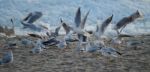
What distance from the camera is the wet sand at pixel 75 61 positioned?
15.4 ft

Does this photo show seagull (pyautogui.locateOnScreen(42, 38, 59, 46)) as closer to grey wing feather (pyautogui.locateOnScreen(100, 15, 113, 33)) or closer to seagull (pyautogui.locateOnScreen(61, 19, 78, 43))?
seagull (pyautogui.locateOnScreen(61, 19, 78, 43))

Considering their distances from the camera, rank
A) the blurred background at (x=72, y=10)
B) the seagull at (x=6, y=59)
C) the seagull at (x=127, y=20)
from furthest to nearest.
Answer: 1. the blurred background at (x=72, y=10)
2. the seagull at (x=127, y=20)
3. the seagull at (x=6, y=59)

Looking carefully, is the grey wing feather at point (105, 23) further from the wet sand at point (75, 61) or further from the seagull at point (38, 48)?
the seagull at point (38, 48)

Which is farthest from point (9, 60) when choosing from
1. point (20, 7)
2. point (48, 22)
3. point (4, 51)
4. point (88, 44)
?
point (20, 7)

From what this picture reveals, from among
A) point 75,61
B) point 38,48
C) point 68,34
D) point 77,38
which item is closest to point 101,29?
point 77,38

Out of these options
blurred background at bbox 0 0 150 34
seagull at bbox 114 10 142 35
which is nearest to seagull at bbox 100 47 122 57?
seagull at bbox 114 10 142 35

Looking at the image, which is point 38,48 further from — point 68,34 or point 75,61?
point 68,34

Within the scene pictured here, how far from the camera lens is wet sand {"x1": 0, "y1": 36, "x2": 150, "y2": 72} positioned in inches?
185

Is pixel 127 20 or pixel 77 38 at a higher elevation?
pixel 127 20

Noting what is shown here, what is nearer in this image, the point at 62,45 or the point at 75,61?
the point at 75,61

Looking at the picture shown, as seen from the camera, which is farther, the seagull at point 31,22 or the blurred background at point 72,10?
the blurred background at point 72,10

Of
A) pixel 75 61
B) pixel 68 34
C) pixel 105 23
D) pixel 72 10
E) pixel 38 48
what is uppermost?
pixel 72 10

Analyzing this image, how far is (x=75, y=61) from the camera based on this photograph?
16.5 feet

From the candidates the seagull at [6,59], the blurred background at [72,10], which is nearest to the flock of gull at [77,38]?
the seagull at [6,59]
